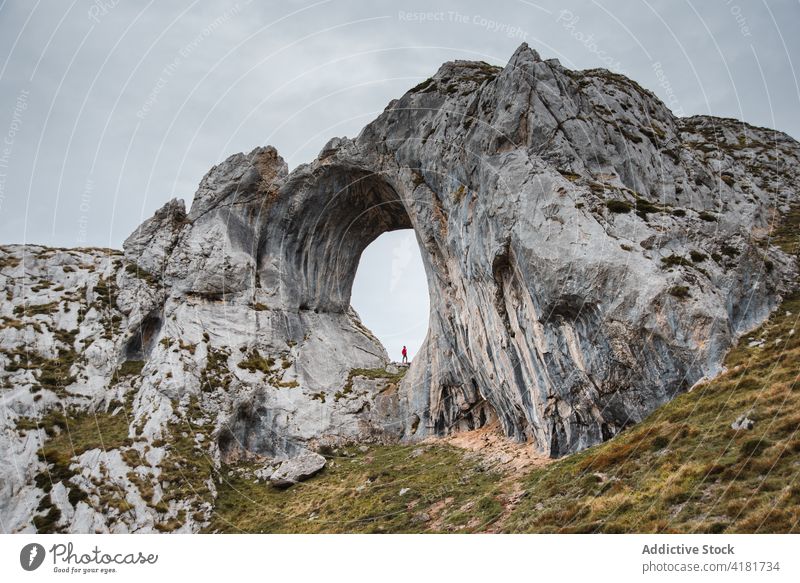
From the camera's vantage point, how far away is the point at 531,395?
34.0 metres

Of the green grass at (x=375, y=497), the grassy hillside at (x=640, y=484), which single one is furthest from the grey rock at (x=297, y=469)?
the grassy hillside at (x=640, y=484)

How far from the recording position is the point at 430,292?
5028 cm

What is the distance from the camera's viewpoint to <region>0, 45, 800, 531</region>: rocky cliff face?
2900 centimetres

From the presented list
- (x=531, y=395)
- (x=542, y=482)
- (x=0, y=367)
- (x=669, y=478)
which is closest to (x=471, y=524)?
(x=542, y=482)

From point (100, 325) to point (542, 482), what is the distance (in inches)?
1714

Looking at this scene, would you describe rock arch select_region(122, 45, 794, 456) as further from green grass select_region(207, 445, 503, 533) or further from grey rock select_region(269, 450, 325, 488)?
green grass select_region(207, 445, 503, 533)

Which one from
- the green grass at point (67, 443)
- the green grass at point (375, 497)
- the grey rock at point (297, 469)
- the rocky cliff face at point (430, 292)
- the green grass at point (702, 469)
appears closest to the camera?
the green grass at point (702, 469)

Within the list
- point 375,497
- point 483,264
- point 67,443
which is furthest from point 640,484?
point 67,443

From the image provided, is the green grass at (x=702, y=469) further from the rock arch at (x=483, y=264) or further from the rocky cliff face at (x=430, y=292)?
the rocky cliff face at (x=430, y=292)

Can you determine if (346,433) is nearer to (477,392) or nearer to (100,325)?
(477,392)

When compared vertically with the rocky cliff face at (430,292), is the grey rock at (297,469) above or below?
below

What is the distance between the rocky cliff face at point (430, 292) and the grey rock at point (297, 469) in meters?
2.86

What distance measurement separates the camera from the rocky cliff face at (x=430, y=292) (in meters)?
29.0
